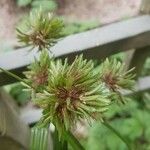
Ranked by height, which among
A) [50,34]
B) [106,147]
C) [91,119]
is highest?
[50,34]

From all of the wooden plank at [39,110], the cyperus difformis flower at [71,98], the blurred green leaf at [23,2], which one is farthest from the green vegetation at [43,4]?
the cyperus difformis flower at [71,98]

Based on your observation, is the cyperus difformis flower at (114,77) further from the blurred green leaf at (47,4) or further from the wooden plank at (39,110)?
the blurred green leaf at (47,4)

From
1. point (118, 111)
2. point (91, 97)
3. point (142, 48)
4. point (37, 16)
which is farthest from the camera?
point (118, 111)

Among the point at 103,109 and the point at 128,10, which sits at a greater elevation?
the point at 128,10

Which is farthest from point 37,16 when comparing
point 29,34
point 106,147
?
point 106,147

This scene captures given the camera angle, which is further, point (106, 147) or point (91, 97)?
point (106, 147)

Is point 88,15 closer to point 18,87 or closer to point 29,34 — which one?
point 18,87

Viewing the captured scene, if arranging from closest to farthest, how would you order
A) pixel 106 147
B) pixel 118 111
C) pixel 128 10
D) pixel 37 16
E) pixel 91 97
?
pixel 91 97, pixel 37 16, pixel 106 147, pixel 118 111, pixel 128 10

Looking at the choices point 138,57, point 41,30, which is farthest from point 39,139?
point 138,57
